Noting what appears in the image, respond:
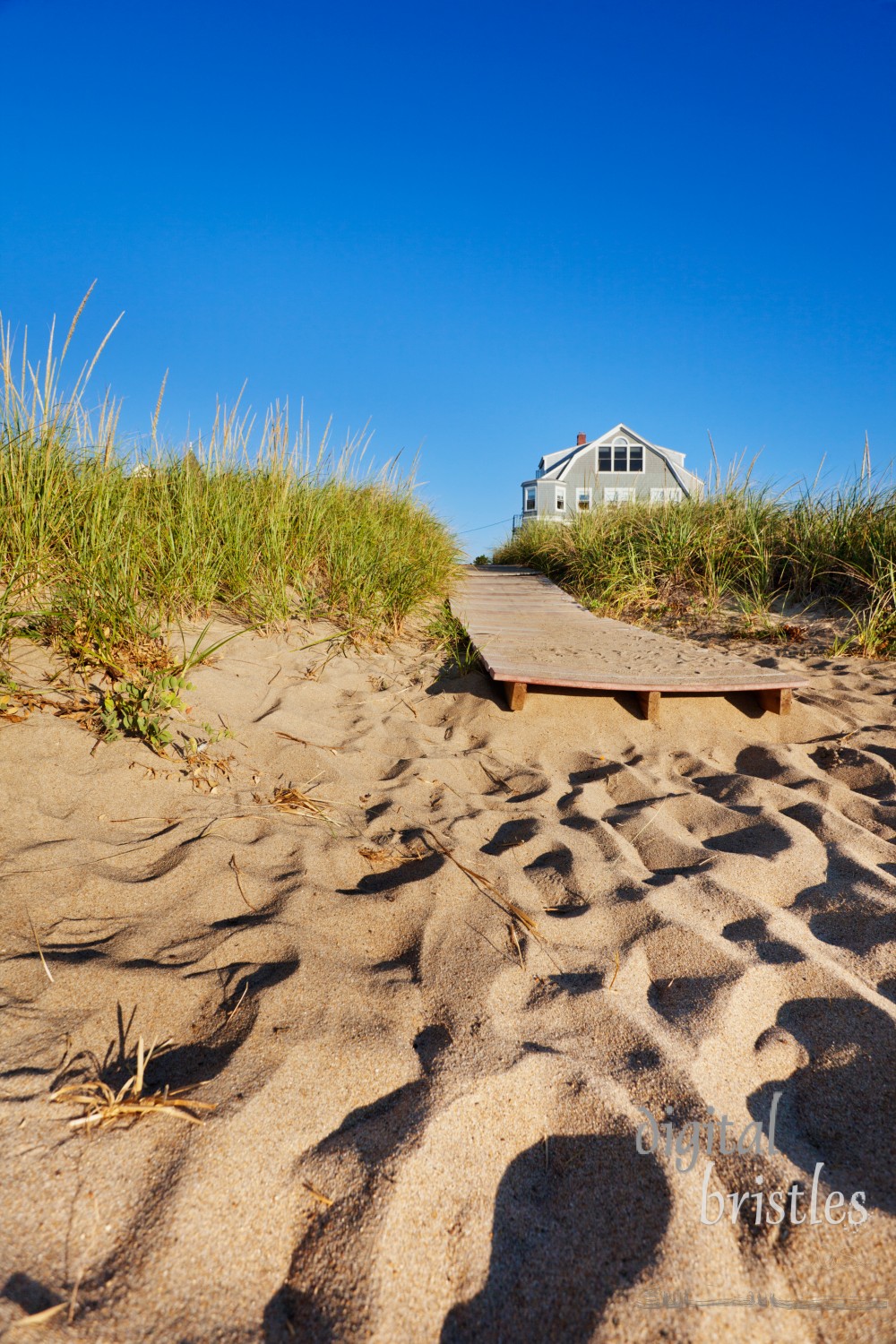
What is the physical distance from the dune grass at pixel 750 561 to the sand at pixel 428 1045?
275cm

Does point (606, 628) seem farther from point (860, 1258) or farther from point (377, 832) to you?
point (860, 1258)

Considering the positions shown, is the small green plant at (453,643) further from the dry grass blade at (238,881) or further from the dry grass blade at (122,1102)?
the dry grass blade at (122,1102)

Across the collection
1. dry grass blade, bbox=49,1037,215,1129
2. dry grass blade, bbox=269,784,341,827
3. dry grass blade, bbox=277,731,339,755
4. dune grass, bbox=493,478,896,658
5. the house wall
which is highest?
the house wall

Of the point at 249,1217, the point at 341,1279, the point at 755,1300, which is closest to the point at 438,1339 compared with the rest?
the point at 341,1279

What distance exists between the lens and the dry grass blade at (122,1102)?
1.05m

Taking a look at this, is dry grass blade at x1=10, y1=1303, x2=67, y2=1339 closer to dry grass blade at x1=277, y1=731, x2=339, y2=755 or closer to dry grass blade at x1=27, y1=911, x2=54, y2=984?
dry grass blade at x1=27, y1=911, x2=54, y2=984

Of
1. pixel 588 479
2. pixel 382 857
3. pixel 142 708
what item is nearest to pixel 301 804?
pixel 382 857

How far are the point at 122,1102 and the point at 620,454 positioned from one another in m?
29.0

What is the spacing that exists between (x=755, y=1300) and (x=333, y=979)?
2.80 ft

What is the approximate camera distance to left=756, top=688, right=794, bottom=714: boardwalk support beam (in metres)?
3.39

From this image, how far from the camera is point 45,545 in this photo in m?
2.85

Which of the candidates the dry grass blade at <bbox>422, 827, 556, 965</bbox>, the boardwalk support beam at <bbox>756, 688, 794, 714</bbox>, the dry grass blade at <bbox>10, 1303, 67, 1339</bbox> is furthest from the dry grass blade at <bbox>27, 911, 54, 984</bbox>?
the boardwalk support beam at <bbox>756, 688, 794, 714</bbox>

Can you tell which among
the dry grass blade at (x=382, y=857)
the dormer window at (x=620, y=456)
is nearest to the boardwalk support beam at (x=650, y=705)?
the dry grass blade at (x=382, y=857)

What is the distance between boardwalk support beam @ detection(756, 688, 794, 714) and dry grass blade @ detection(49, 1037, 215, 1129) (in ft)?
10.2
